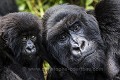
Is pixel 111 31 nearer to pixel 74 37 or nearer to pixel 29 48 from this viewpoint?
pixel 74 37

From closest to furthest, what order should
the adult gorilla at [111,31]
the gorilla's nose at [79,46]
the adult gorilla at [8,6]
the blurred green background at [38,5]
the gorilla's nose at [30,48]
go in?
the gorilla's nose at [79,46] < the adult gorilla at [111,31] < the gorilla's nose at [30,48] < the blurred green background at [38,5] < the adult gorilla at [8,6]

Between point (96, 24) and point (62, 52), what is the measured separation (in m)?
0.58

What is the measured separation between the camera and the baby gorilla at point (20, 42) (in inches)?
201

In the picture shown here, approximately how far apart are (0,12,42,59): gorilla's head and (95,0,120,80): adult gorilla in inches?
35.1

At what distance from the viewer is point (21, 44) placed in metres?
5.13

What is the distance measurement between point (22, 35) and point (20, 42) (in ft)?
0.33

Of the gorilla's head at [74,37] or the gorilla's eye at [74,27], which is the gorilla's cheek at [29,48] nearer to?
the gorilla's head at [74,37]

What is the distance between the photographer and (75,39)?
15.6ft

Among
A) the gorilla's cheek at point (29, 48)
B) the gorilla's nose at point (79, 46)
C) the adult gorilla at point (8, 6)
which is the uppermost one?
the gorilla's nose at point (79, 46)

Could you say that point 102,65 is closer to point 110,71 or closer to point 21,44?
point 110,71

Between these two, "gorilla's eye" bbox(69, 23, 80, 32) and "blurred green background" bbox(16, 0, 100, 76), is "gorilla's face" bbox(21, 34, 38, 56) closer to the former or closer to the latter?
"gorilla's eye" bbox(69, 23, 80, 32)

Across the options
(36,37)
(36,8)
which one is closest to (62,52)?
(36,37)

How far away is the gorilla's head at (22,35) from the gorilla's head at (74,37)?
0.82 ft

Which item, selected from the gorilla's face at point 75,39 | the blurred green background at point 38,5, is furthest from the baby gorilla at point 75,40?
the blurred green background at point 38,5
